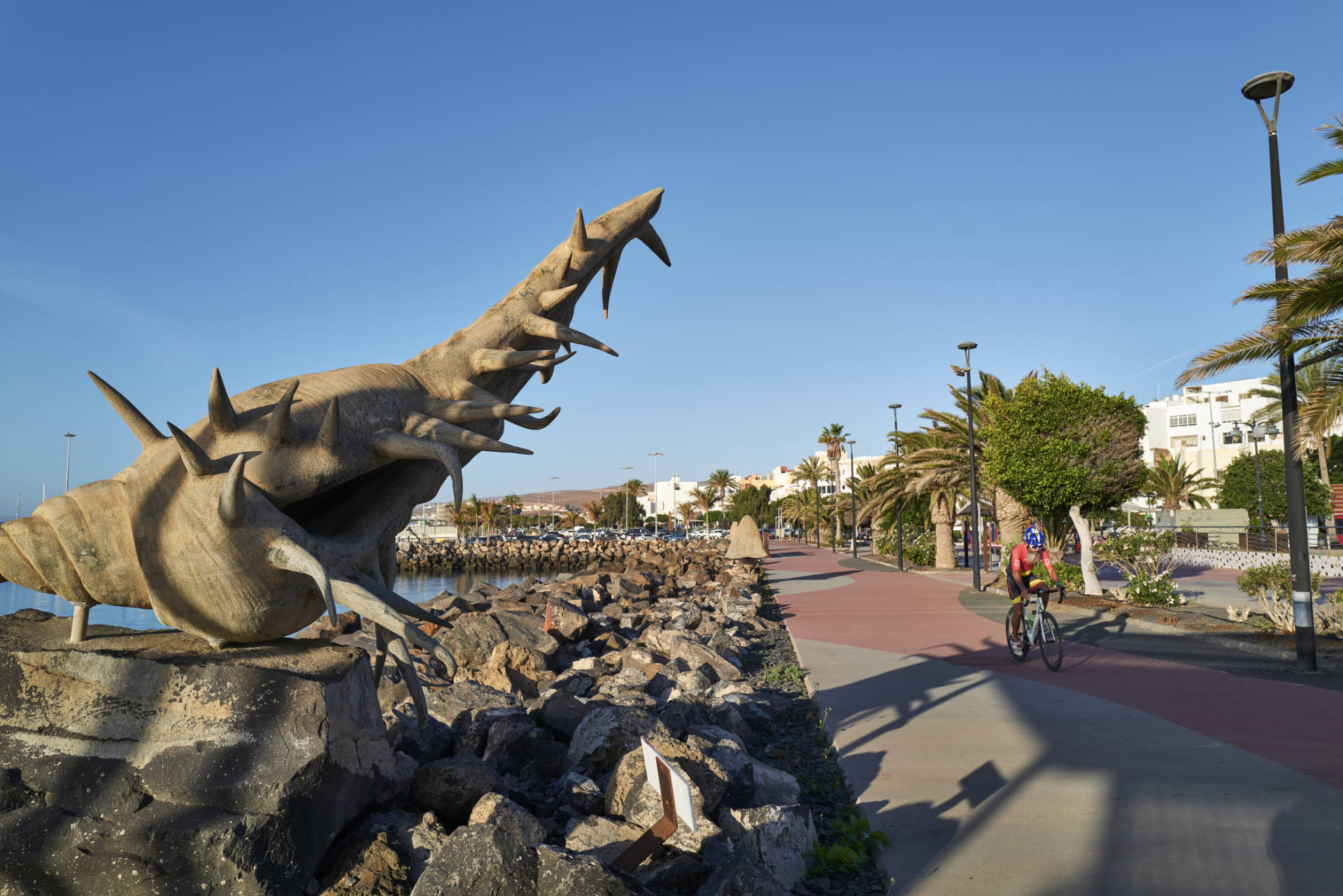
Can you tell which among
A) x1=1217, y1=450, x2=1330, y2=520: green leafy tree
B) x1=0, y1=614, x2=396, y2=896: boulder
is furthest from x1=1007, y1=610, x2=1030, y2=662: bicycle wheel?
x1=1217, y1=450, x2=1330, y2=520: green leafy tree

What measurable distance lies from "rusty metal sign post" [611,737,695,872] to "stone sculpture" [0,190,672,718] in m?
1.01

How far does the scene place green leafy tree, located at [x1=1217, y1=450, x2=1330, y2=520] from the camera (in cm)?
3697

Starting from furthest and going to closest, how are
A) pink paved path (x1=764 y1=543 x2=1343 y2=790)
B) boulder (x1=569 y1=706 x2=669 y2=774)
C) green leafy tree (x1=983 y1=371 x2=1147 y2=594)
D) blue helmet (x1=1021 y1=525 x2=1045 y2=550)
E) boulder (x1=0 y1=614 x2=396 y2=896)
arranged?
green leafy tree (x1=983 y1=371 x2=1147 y2=594), blue helmet (x1=1021 y1=525 x2=1045 y2=550), pink paved path (x1=764 y1=543 x2=1343 y2=790), boulder (x1=569 y1=706 x2=669 y2=774), boulder (x1=0 y1=614 x2=396 y2=896)

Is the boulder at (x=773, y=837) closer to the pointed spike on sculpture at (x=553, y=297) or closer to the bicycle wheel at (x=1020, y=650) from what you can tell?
the pointed spike on sculpture at (x=553, y=297)

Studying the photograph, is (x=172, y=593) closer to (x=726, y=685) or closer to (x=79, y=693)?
(x=79, y=693)

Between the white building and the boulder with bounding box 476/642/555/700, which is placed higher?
the white building

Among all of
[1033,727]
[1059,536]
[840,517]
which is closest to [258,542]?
[1033,727]

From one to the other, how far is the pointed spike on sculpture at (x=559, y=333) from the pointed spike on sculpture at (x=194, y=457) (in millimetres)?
1499

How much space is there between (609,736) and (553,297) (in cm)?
285

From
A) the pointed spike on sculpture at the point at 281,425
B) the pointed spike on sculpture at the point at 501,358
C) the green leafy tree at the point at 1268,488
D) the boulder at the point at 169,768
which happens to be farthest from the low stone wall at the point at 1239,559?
the pointed spike on sculpture at the point at 281,425

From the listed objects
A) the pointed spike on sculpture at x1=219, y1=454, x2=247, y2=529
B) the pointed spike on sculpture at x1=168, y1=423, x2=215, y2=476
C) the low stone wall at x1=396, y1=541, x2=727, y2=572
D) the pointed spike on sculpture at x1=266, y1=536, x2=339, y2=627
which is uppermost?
the pointed spike on sculpture at x1=168, y1=423, x2=215, y2=476

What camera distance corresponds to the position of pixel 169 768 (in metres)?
3.29

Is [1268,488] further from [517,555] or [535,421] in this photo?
[535,421]

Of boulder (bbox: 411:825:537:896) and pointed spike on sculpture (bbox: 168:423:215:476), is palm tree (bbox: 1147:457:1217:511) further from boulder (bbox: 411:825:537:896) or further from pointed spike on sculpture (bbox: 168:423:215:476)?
pointed spike on sculpture (bbox: 168:423:215:476)
